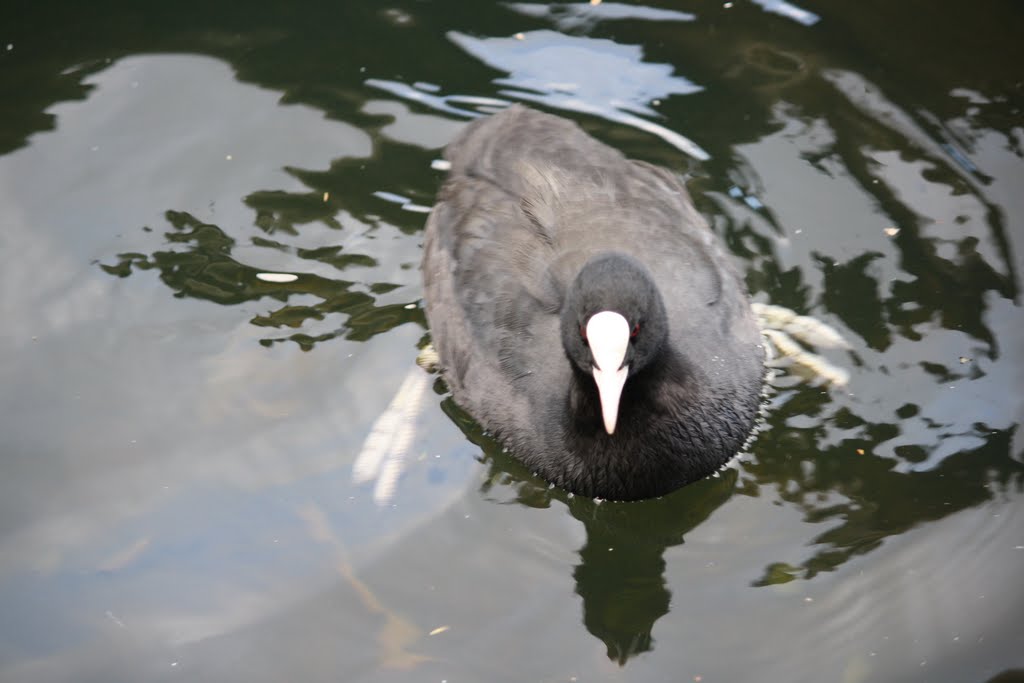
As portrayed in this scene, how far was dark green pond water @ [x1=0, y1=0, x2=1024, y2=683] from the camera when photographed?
361cm

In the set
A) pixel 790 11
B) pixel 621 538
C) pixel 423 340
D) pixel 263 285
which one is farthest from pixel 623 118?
pixel 621 538

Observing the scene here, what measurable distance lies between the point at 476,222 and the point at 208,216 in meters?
1.43

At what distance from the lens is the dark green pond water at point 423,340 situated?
11.8ft

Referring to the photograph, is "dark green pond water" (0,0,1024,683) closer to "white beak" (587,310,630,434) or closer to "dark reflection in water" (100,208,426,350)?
"dark reflection in water" (100,208,426,350)

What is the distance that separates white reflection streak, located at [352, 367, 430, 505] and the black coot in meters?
0.16

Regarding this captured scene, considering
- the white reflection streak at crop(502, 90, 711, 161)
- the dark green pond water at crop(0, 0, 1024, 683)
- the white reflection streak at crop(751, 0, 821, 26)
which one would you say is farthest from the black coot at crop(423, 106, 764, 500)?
the white reflection streak at crop(751, 0, 821, 26)

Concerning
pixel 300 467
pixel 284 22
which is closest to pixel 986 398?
pixel 300 467

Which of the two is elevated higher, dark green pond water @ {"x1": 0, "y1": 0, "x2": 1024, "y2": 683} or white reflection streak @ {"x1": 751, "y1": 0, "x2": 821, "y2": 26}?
white reflection streak @ {"x1": 751, "y1": 0, "x2": 821, "y2": 26}

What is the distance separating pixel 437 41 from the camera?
18.5ft

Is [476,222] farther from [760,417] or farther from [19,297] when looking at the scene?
[19,297]

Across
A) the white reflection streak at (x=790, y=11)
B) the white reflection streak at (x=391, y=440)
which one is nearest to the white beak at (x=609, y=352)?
the white reflection streak at (x=391, y=440)

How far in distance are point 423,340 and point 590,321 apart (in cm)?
129

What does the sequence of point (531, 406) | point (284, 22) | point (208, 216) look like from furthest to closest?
point (284, 22), point (208, 216), point (531, 406)

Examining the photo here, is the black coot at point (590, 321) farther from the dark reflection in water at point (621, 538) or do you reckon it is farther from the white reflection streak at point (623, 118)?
the white reflection streak at point (623, 118)
